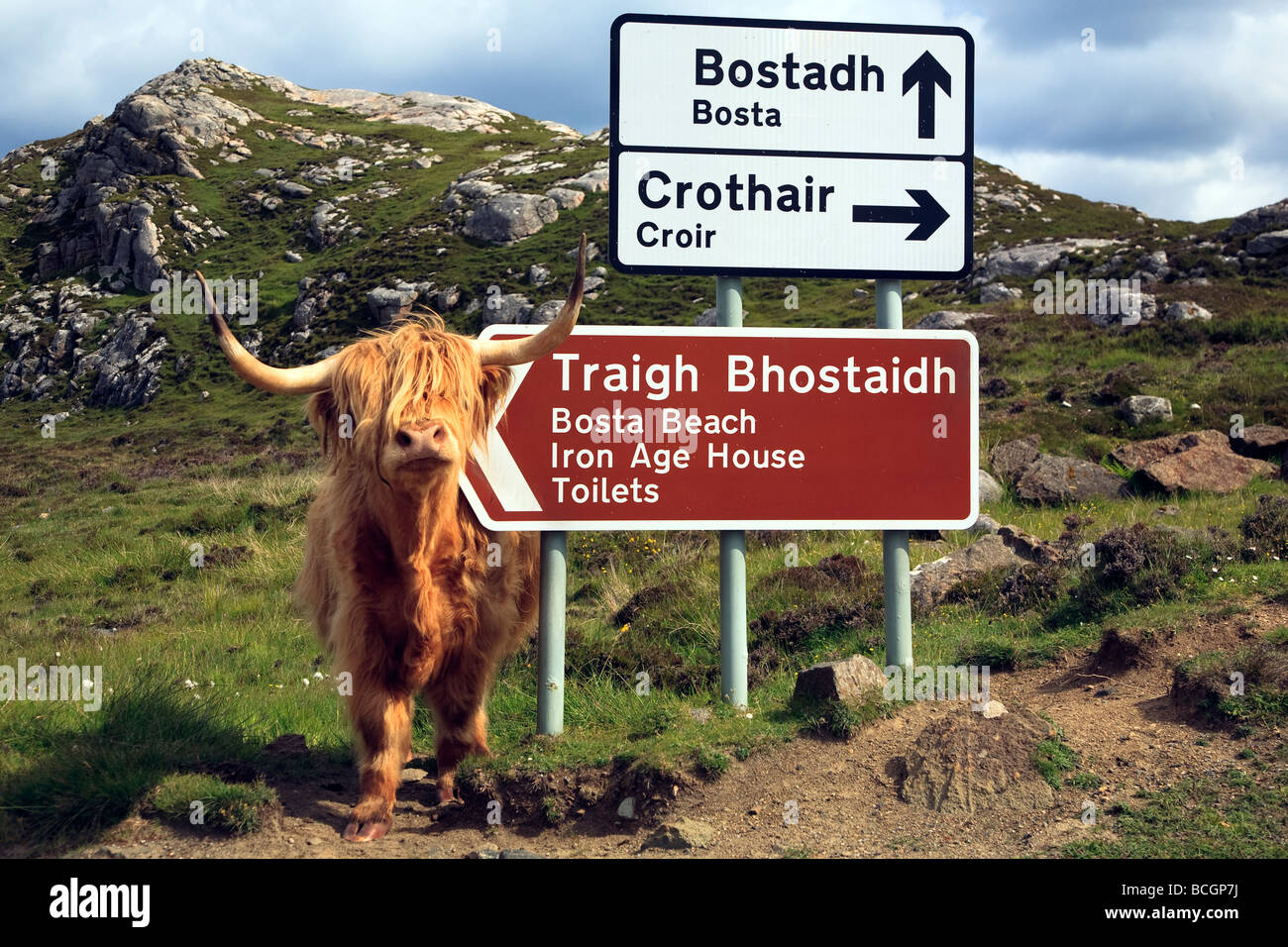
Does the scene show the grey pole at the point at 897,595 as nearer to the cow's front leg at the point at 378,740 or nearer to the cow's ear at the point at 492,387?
the cow's ear at the point at 492,387

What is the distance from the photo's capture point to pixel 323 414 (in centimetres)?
450

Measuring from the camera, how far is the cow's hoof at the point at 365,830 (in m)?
4.17

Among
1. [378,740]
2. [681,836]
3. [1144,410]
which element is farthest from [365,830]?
[1144,410]

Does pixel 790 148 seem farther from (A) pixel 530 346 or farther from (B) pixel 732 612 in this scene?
(B) pixel 732 612

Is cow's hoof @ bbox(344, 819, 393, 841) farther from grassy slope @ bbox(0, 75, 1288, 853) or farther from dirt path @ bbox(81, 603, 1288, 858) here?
grassy slope @ bbox(0, 75, 1288, 853)

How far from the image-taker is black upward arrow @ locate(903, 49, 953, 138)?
5.38m

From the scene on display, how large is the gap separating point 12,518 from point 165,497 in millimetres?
2813

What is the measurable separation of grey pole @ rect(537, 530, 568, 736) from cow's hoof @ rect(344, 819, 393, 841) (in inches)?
44.5

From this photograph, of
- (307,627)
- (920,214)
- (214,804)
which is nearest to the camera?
(214,804)

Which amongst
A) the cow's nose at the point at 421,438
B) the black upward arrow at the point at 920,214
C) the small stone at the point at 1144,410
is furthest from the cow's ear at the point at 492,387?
the small stone at the point at 1144,410

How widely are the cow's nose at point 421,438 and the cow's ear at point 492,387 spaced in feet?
2.98

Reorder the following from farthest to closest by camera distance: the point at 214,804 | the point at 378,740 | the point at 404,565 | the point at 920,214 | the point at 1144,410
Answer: the point at 1144,410 → the point at 920,214 → the point at 378,740 → the point at 404,565 → the point at 214,804

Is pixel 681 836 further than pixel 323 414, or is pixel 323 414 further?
pixel 323 414

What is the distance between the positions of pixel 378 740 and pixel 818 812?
193cm
